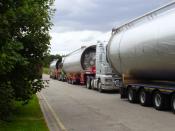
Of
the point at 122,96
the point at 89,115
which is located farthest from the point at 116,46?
the point at 89,115

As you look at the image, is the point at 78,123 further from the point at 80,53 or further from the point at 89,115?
the point at 80,53

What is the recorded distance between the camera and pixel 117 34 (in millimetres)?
23734

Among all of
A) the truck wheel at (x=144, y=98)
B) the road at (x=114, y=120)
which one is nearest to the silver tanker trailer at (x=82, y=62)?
the truck wheel at (x=144, y=98)

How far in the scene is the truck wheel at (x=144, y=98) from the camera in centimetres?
1959

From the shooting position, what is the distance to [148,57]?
1808 cm

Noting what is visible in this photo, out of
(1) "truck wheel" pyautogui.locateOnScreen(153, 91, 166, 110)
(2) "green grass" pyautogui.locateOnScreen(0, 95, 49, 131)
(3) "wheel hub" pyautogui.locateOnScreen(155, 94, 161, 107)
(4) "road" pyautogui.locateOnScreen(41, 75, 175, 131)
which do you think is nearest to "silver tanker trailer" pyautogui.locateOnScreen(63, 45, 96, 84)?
(1) "truck wheel" pyautogui.locateOnScreen(153, 91, 166, 110)

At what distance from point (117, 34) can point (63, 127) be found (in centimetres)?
1139

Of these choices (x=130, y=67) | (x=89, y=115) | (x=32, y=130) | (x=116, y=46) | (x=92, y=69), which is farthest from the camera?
(x=92, y=69)

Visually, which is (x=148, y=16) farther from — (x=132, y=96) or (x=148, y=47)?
(x=132, y=96)

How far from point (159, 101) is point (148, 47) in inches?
86.8

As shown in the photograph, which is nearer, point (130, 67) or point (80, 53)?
point (130, 67)

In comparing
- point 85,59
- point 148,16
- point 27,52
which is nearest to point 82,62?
point 85,59

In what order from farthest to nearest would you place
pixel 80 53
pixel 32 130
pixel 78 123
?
1. pixel 80 53
2. pixel 78 123
3. pixel 32 130

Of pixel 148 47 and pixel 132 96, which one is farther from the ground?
pixel 148 47
